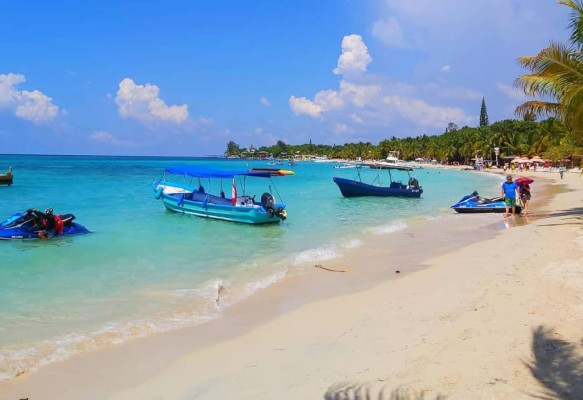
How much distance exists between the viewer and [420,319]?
6.69 m

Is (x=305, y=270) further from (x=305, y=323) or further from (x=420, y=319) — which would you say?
(x=420, y=319)

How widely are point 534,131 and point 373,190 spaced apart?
208 feet

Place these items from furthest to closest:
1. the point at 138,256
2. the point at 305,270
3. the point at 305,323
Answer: the point at 138,256 → the point at 305,270 → the point at 305,323

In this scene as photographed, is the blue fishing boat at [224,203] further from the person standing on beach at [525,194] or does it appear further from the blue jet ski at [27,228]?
the person standing on beach at [525,194]

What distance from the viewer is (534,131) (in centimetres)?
8544

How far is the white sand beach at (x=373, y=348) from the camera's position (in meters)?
4.71

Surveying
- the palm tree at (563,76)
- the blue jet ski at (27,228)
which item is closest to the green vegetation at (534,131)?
the palm tree at (563,76)

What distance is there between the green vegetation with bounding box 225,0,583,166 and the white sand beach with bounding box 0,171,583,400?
23.7 feet

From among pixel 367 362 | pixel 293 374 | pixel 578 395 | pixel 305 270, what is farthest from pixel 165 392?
pixel 305 270

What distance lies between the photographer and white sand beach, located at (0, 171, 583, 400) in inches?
185

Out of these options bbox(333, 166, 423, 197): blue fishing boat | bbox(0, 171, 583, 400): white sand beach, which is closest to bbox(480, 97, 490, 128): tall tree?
bbox(333, 166, 423, 197): blue fishing boat

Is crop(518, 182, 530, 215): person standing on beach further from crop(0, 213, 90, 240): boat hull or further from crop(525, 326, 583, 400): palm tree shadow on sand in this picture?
crop(0, 213, 90, 240): boat hull

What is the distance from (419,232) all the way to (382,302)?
9.64m

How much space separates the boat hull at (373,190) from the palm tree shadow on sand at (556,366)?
28885 millimetres
